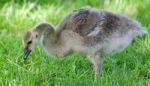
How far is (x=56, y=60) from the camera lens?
17.8 feet

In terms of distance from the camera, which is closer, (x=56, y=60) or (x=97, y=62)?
(x=97, y=62)

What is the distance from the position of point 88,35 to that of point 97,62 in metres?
0.26

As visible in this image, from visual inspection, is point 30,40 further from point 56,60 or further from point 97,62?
point 97,62

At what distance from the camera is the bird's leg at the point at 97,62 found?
16.6 feet

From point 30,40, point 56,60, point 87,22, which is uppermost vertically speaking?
point 87,22

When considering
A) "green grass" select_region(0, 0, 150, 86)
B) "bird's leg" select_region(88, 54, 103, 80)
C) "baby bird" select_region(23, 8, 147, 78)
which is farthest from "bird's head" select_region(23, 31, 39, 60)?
"bird's leg" select_region(88, 54, 103, 80)

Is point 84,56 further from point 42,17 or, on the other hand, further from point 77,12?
point 42,17

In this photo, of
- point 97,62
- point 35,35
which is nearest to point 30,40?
point 35,35

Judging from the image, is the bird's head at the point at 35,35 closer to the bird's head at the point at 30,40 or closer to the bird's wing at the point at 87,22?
the bird's head at the point at 30,40

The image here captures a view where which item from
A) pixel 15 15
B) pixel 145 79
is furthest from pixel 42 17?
pixel 145 79

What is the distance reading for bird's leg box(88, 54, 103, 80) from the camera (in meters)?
5.07

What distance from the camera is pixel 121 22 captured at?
5160 mm

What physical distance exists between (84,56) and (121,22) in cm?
46

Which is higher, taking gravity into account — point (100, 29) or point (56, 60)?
point (100, 29)
